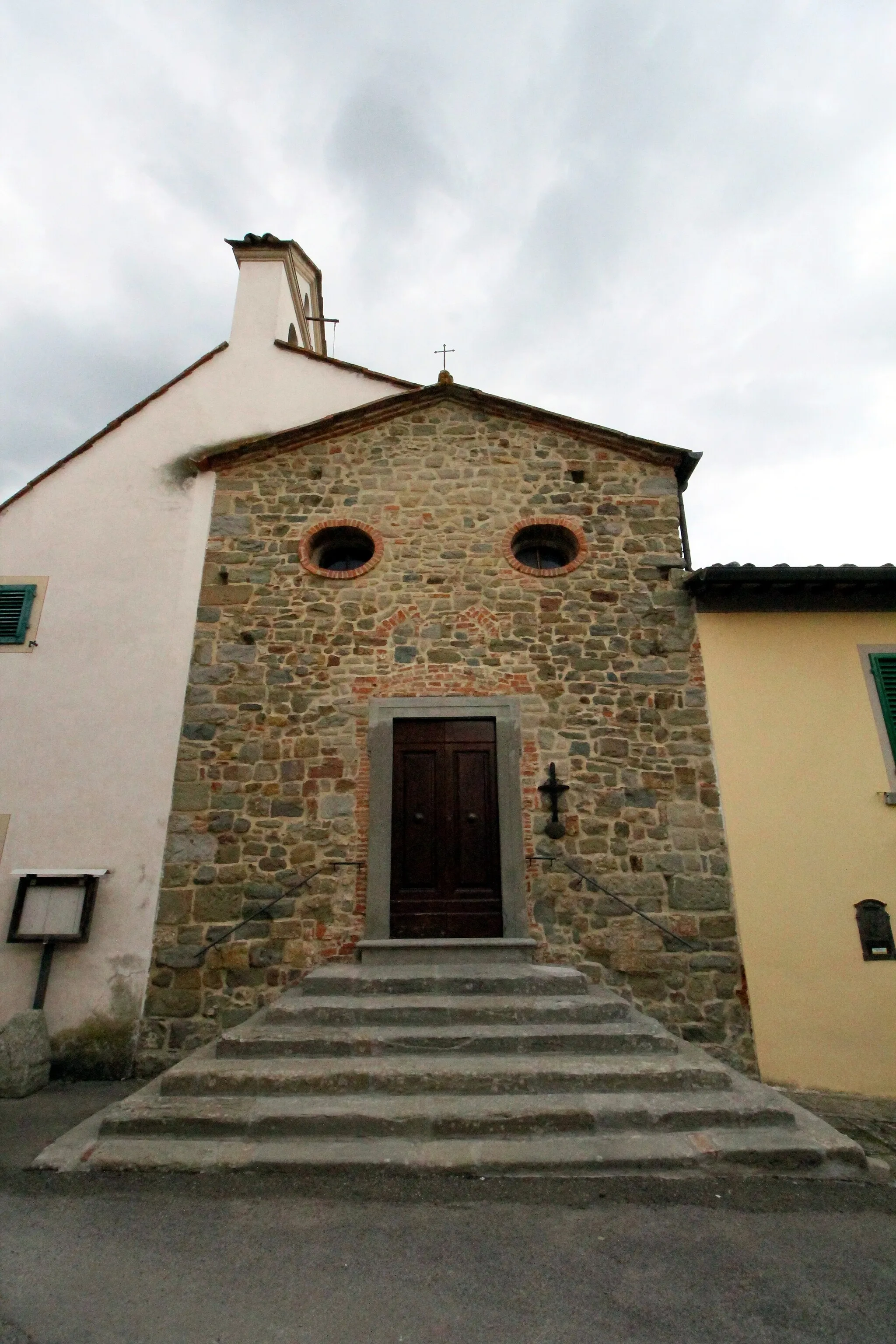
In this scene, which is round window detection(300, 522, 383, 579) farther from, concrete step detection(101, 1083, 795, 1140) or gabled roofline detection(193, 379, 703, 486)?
concrete step detection(101, 1083, 795, 1140)

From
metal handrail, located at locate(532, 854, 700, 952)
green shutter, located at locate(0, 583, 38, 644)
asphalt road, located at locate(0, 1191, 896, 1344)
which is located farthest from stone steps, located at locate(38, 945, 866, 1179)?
green shutter, located at locate(0, 583, 38, 644)

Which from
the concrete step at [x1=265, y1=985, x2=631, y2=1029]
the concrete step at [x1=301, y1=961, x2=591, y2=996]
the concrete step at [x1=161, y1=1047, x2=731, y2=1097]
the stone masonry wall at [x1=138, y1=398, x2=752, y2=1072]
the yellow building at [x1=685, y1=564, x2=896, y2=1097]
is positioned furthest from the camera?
the stone masonry wall at [x1=138, y1=398, x2=752, y2=1072]

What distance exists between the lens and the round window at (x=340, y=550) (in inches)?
302

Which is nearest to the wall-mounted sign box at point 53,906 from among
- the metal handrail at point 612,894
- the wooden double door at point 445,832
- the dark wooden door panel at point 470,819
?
the wooden double door at point 445,832

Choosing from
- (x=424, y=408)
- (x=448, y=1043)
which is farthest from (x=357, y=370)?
(x=448, y=1043)

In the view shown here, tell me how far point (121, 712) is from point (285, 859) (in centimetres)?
245

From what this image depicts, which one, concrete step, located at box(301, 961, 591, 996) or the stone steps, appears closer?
the stone steps

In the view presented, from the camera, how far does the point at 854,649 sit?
712 cm

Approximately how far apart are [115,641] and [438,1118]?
5898 mm

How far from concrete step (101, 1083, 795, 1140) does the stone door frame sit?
223cm

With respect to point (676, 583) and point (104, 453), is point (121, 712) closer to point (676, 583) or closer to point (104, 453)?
point (104, 453)

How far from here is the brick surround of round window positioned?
7660mm

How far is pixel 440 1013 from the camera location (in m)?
5.00

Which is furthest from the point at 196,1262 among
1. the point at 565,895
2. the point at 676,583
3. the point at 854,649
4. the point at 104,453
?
the point at 104,453
